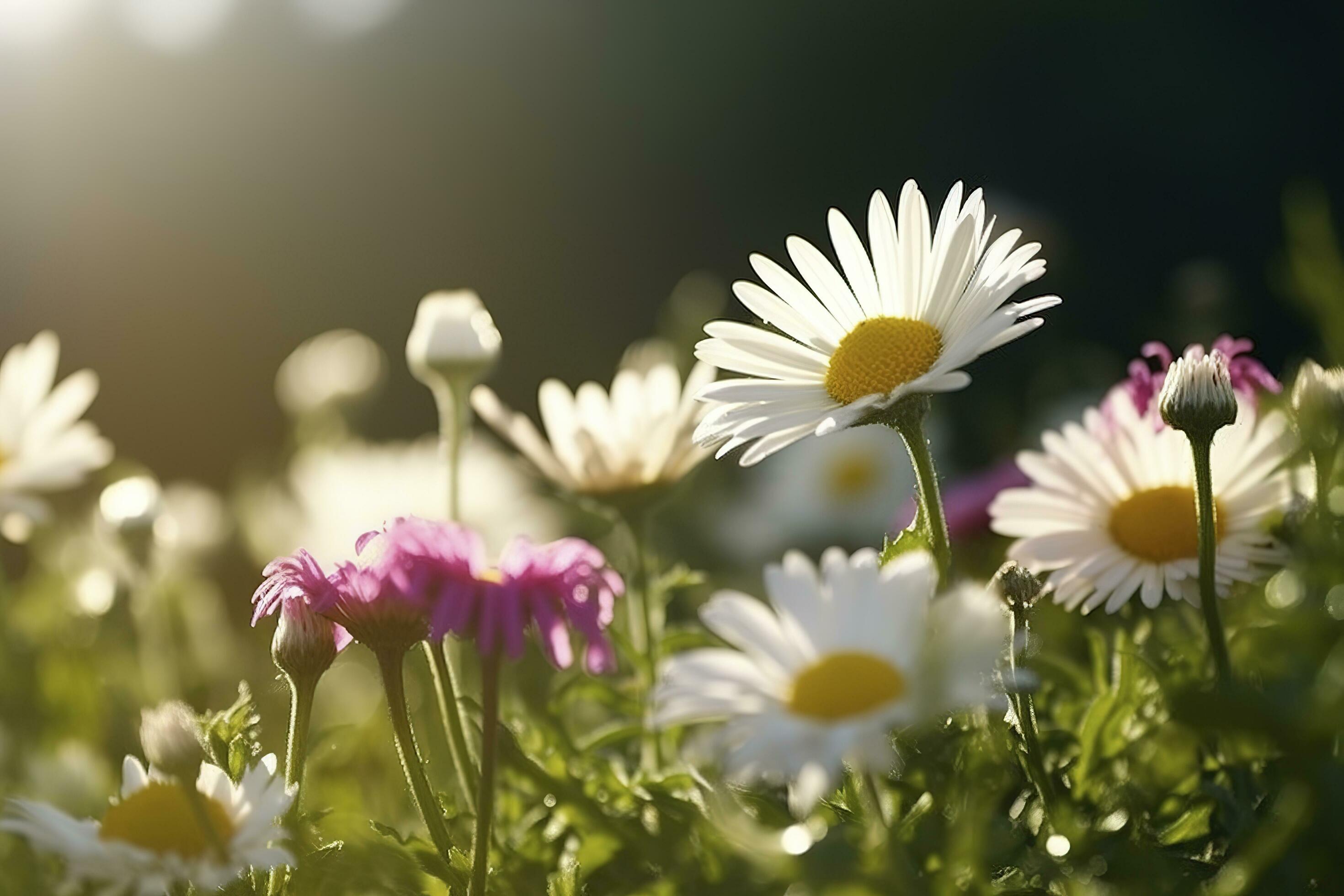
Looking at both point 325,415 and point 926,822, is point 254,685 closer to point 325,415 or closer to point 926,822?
point 325,415

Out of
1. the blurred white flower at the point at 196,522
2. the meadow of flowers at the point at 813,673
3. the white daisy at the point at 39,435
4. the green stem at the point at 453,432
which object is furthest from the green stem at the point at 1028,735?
the blurred white flower at the point at 196,522

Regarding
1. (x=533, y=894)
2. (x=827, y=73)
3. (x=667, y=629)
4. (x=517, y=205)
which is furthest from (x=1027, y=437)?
(x=517, y=205)

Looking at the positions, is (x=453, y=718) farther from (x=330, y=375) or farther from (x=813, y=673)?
(x=330, y=375)

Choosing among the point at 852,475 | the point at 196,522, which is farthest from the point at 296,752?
the point at 852,475

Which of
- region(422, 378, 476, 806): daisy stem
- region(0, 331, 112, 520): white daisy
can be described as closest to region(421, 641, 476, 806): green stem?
region(422, 378, 476, 806): daisy stem

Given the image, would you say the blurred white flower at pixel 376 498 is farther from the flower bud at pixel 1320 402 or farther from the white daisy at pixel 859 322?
the flower bud at pixel 1320 402

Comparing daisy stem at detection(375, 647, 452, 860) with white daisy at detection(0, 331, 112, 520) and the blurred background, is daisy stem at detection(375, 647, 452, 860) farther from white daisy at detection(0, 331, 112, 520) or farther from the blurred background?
the blurred background

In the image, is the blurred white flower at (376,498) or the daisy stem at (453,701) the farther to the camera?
the blurred white flower at (376,498)
